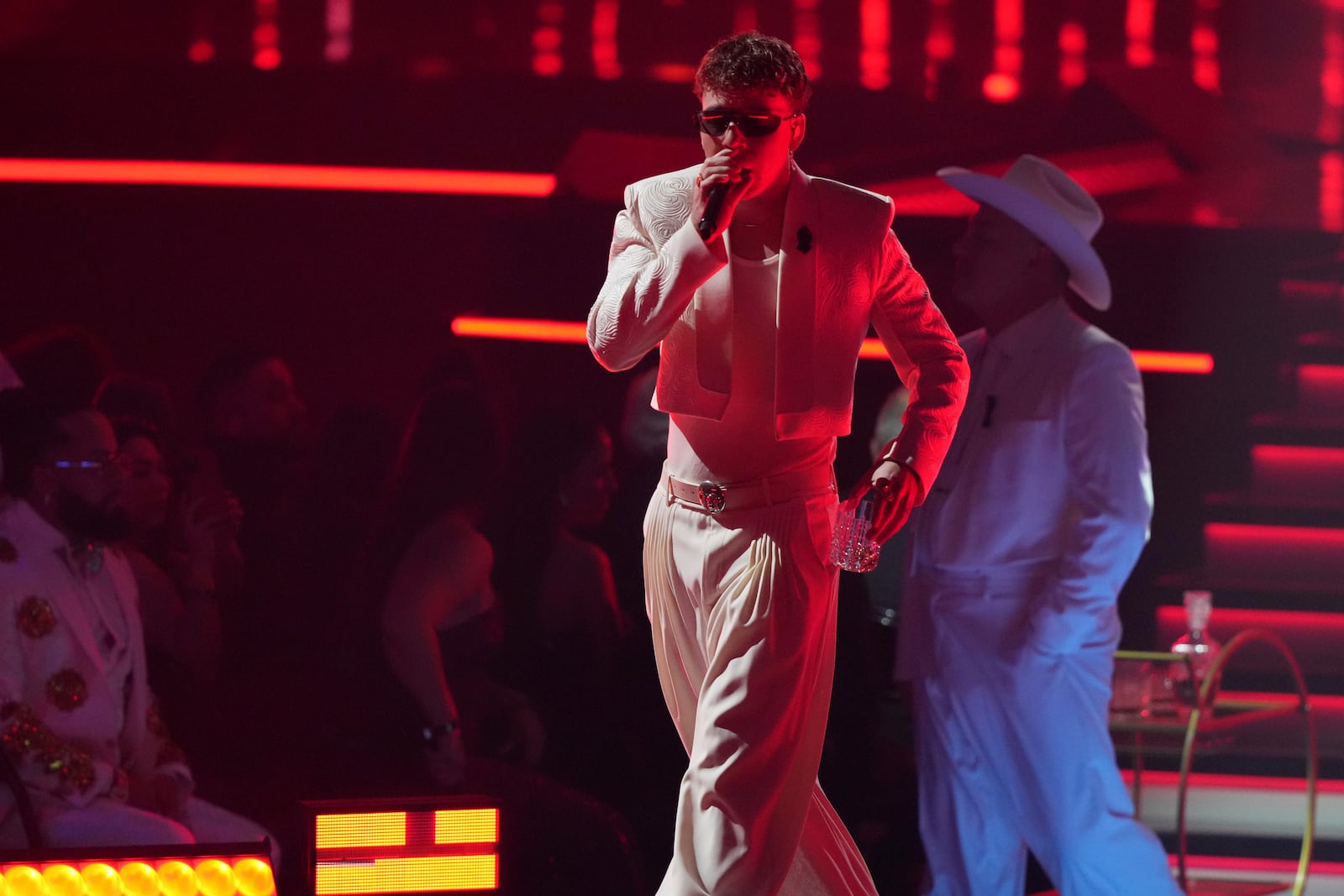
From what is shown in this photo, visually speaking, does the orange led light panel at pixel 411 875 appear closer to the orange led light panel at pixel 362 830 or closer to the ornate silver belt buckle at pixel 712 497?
the orange led light panel at pixel 362 830

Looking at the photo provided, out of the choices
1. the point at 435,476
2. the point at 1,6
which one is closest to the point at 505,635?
the point at 435,476

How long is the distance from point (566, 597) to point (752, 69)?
2.24m

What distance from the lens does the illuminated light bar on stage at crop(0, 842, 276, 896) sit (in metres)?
2.89

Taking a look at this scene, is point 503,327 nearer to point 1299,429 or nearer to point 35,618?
point 35,618

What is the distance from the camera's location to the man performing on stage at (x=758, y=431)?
263cm

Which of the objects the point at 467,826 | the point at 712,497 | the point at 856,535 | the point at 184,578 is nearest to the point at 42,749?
the point at 184,578

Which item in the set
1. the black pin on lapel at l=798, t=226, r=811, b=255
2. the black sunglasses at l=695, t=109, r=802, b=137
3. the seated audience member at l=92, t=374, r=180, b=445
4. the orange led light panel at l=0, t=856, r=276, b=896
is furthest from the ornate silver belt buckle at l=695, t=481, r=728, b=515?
the seated audience member at l=92, t=374, r=180, b=445

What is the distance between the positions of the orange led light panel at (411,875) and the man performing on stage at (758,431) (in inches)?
17.8

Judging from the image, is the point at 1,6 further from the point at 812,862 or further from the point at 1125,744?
the point at 1125,744

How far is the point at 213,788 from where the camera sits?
4.50m

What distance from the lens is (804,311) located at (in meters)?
2.78

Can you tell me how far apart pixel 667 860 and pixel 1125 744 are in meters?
1.30

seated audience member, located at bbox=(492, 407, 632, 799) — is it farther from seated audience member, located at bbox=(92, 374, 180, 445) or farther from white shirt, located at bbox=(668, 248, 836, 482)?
white shirt, located at bbox=(668, 248, 836, 482)

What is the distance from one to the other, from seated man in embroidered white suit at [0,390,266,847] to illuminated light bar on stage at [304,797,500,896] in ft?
2.71
